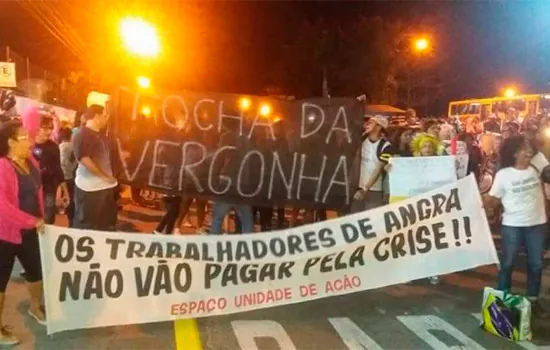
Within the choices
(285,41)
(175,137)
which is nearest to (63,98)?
(285,41)

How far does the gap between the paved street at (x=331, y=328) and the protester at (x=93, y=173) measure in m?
1.00

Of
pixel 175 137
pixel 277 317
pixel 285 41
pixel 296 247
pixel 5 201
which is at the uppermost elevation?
pixel 285 41

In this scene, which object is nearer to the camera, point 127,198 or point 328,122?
point 328,122

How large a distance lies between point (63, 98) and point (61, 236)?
28.7 metres

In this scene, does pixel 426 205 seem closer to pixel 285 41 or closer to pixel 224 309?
pixel 224 309

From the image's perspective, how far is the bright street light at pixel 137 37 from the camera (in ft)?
48.1

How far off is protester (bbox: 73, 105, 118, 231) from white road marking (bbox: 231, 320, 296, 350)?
6.59 ft

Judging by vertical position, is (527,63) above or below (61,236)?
above

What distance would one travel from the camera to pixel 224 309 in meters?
5.75

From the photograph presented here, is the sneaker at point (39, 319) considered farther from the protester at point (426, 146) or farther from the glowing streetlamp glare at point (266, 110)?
the protester at point (426, 146)

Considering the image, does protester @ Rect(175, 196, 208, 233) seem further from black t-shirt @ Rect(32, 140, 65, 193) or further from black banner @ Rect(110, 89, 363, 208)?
black banner @ Rect(110, 89, 363, 208)

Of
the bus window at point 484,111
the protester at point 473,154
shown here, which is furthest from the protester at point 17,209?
the bus window at point 484,111

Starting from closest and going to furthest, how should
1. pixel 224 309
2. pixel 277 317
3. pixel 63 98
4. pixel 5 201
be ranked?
pixel 5 201 < pixel 224 309 < pixel 277 317 < pixel 63 98

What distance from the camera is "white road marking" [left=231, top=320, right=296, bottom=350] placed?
5440 mm
